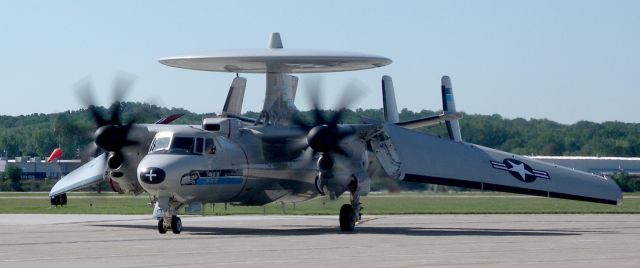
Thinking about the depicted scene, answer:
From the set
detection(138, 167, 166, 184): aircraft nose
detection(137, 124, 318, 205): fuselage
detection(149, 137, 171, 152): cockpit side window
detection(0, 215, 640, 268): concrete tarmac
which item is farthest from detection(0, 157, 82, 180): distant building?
detection(138, 167, 166, 184): aircraft nose

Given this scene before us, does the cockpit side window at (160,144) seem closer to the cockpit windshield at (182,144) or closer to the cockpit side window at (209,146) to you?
the cockpit windshield at (182,144)

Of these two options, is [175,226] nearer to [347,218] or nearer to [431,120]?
[347,218]

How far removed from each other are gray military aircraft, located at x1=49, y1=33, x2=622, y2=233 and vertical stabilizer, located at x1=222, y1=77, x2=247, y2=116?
1.23 ft

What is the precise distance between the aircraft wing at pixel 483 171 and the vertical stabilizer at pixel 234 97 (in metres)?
6.37

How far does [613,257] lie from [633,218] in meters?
Answer: 22.8

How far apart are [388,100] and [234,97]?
5970mm

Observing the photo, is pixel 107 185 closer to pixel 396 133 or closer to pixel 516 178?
pixel 396 133

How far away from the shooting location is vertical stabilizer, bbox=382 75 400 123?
41.3m

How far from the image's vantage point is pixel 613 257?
23344 millimetres

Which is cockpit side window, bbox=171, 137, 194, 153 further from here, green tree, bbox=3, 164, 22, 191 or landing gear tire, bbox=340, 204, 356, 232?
green tree, bbox=3, 164, 22, 191

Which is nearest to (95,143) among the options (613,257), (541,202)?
(613,257)

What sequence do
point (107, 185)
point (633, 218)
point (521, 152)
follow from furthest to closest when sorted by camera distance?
point (521, 152)
point (633, 218)
point (107, 185)

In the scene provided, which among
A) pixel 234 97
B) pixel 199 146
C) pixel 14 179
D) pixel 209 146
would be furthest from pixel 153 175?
pixel 14 179

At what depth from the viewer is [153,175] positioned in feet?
101
